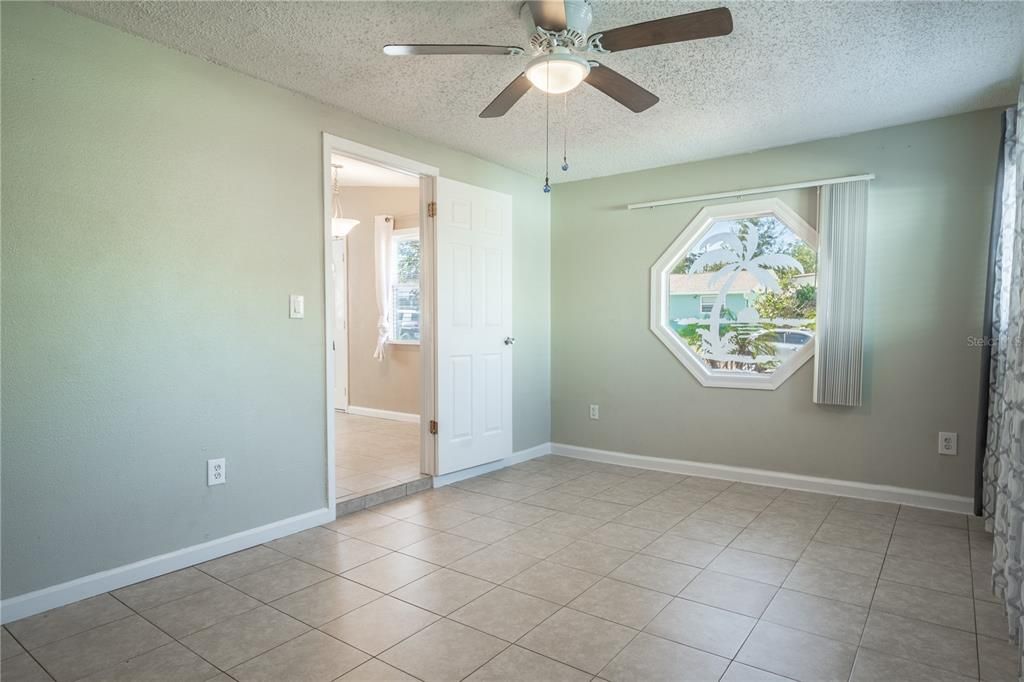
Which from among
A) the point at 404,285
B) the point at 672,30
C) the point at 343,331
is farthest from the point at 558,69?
the point at 343,331

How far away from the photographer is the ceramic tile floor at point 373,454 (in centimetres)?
385

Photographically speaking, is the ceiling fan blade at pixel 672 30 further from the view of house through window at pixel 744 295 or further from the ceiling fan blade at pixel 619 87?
the view of house through window at pixel 744 295

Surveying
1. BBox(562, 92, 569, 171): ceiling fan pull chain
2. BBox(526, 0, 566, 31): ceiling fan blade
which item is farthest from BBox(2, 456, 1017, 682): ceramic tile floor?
BBox(526, 0, 566, 31): ceiling fan blade

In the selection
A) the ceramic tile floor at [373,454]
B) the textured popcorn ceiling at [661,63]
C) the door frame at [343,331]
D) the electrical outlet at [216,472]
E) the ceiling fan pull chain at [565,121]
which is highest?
the textured popcorn ceiling at [661,63]

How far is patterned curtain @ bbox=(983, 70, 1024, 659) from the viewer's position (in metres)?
2.05

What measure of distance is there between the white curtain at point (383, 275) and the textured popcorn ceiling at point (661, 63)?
280cm

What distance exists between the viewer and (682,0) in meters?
2.21

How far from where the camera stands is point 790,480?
4000mm

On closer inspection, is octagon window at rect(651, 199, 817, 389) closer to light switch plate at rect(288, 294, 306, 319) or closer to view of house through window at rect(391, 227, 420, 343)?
light switch plate at rect(288, 294, 306, 319)

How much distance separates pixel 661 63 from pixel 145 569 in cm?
335

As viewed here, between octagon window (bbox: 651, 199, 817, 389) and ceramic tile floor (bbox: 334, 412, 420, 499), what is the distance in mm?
2287

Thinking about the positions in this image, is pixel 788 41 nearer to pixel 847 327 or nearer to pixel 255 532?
pixel 847 327

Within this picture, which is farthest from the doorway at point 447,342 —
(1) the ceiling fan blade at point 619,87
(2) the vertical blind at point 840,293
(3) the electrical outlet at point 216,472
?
(2) the vertical blind at point 840,293

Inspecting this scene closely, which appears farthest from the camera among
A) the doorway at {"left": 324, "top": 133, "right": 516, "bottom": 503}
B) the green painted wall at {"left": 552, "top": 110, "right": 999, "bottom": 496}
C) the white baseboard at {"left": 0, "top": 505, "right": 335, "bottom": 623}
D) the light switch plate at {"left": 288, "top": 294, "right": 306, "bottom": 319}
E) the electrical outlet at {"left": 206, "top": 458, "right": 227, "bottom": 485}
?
the doorway at {"left": 324, "top": 133, "right": 516, "bottom": 503}
